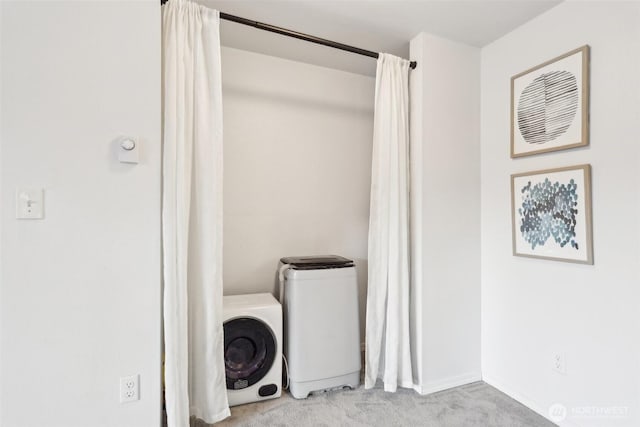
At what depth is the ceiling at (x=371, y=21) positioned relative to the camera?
189 centimetres

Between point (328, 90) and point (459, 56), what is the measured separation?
105 cm

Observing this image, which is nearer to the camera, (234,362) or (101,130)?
(101,130)

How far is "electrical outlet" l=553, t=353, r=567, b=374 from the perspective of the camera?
1.82 meters

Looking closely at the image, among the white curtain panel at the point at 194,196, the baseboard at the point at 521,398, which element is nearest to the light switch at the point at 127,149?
the white curtain panel at the point at 194,196

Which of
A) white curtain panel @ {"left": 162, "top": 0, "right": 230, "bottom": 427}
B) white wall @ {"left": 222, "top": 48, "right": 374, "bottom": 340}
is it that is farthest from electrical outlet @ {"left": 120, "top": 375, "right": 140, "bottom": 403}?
white wall @ {"left": 222, "top": 48, "right": 374, "bottom": 340}

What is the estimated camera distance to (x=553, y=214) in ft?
6.12

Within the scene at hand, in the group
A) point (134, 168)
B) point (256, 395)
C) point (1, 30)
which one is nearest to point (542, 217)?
point (256, 395)

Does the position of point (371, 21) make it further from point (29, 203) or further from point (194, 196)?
point (29, 203)

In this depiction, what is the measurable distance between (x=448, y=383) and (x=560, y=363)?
0.71 meters

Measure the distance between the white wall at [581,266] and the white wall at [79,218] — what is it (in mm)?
2201

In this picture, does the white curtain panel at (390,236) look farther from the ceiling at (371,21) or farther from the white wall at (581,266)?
the white wall at (581,266)

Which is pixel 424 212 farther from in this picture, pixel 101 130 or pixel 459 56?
pixel 101 130

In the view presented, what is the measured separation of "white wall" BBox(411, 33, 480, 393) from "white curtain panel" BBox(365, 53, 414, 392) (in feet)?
0.30

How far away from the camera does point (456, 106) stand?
7.51ft
